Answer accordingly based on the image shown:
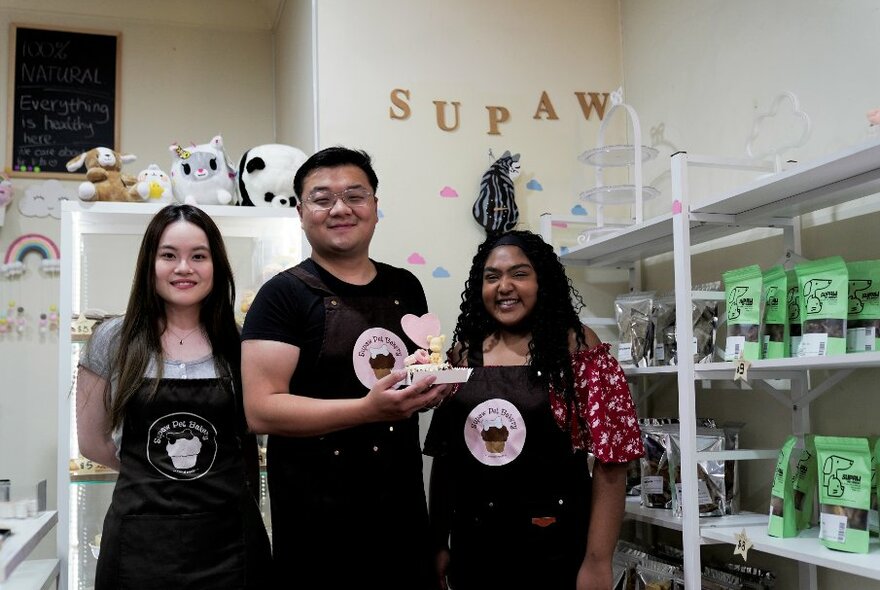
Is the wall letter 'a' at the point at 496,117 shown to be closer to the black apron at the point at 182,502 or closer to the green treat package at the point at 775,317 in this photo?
the green treat package at the point at 775,317

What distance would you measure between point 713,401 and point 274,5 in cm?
267

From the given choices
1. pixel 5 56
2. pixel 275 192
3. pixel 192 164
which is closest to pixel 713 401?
pixel 275 192

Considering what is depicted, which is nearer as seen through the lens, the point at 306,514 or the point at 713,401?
the point at 306,514

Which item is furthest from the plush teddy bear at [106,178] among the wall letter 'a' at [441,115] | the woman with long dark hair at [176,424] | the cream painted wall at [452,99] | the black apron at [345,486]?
the wall letter 'a' at [441,115]

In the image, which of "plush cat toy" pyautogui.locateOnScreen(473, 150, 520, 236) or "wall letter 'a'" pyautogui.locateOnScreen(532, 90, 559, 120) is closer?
"plush cat toy" pyautogui.locateOnScreen(473, 150, 520, 236)

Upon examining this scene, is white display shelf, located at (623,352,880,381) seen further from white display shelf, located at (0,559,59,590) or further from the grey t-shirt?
white display shelf, located at (0,559,59,590)

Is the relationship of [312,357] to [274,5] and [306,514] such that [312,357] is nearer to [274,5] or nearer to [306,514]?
[306,514]

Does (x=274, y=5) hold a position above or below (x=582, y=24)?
above

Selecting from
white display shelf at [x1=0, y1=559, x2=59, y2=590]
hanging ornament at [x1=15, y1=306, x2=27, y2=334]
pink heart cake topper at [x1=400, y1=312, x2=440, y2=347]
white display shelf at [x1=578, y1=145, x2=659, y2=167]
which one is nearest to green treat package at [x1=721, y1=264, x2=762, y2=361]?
white display shelf at [x1=578, y1=145, x2=659, y2=167]

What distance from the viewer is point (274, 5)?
12.7ft

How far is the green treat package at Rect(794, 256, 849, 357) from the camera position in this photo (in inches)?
74.7

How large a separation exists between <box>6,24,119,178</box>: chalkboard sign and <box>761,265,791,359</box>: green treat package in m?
2.99

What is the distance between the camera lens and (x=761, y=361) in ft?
6.69

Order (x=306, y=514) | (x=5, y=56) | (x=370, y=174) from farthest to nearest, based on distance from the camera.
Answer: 1. (x=5, y=56)
2. (x=370, y=174)
3. (x=306, y=514)
